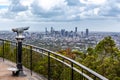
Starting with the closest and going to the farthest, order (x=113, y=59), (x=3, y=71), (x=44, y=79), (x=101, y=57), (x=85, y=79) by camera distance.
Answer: (x=85, y=79) → (x=44, y=79) → (x=3, y=71) → (x=113, y=59) → (x=101, y=57)

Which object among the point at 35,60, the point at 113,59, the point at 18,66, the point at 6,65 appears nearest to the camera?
the point at 18,66

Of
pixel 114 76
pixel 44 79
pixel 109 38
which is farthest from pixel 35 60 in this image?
pixel 109 38

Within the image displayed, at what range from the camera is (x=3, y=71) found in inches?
452

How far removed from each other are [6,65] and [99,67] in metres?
25.9

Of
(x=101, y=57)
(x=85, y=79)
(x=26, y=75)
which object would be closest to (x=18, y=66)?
(x=26, y=75)

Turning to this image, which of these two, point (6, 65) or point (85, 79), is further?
point (6, 65)

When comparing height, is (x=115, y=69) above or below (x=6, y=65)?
below

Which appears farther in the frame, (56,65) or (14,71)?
(56,65)

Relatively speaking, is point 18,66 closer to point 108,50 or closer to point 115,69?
point 115,69

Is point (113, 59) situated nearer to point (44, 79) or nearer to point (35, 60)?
point (35, 60)

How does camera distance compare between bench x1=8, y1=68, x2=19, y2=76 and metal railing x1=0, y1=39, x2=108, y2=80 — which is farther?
bench x1=8, y1=68, x2=19, y2=76

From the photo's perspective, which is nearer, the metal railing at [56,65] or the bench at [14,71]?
the metal railing at [56,65]

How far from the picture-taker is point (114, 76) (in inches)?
1443

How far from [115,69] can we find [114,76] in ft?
6.02
